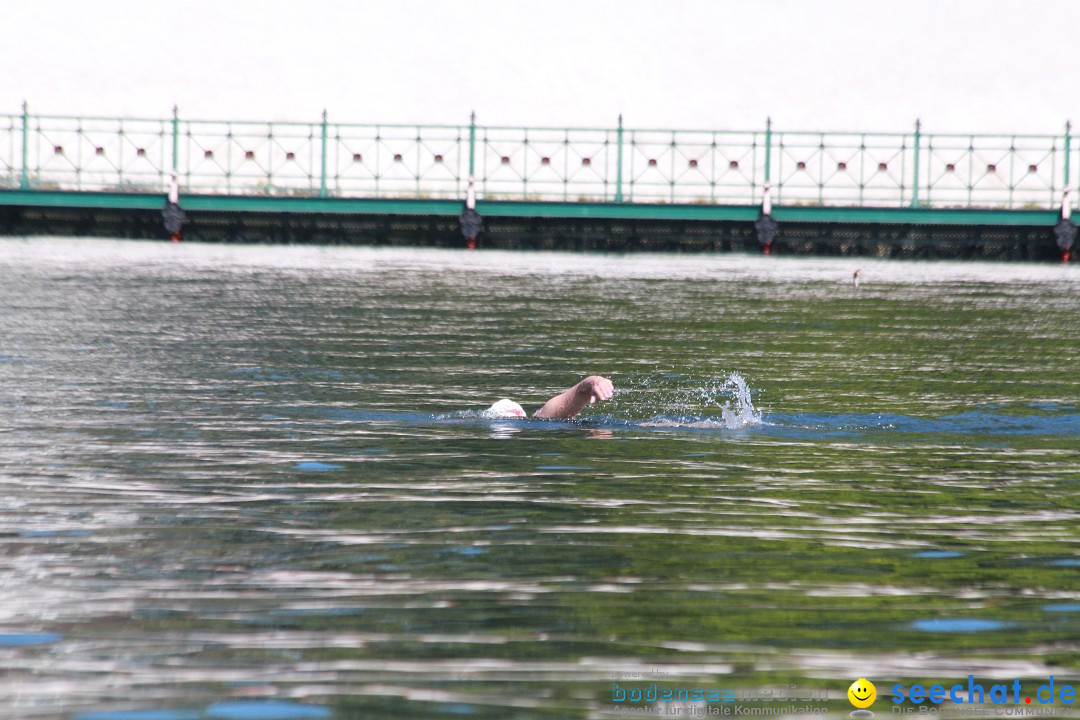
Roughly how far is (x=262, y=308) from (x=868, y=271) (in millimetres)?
21560

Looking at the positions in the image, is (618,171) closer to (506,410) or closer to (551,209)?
(551,209)

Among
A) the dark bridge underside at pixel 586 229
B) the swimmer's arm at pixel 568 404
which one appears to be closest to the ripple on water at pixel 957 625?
the swimmer's arm at pixel 568 404

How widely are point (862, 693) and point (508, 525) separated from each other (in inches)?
107

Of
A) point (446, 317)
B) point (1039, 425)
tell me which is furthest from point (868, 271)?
point (1039, 425)

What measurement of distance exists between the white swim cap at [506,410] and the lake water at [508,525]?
19 centimetres

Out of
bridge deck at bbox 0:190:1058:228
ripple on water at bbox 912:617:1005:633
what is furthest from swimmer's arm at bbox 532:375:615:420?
bridge deck at bbox 0:190:1058:228

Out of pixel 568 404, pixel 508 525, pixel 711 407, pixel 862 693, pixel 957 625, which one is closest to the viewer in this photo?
pixel 862 693

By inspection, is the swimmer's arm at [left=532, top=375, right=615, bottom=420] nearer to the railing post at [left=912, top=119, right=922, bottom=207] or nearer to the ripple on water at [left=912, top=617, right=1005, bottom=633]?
the ripple on water at [left=912, top=617, right=1005, bottom=633]

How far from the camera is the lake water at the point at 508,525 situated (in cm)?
476

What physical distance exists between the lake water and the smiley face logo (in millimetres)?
60

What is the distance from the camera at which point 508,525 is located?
695cm

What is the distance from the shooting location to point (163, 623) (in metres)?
5.18

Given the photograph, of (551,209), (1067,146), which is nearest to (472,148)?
(551,209)

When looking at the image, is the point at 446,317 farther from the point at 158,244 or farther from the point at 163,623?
the point at 158,244
